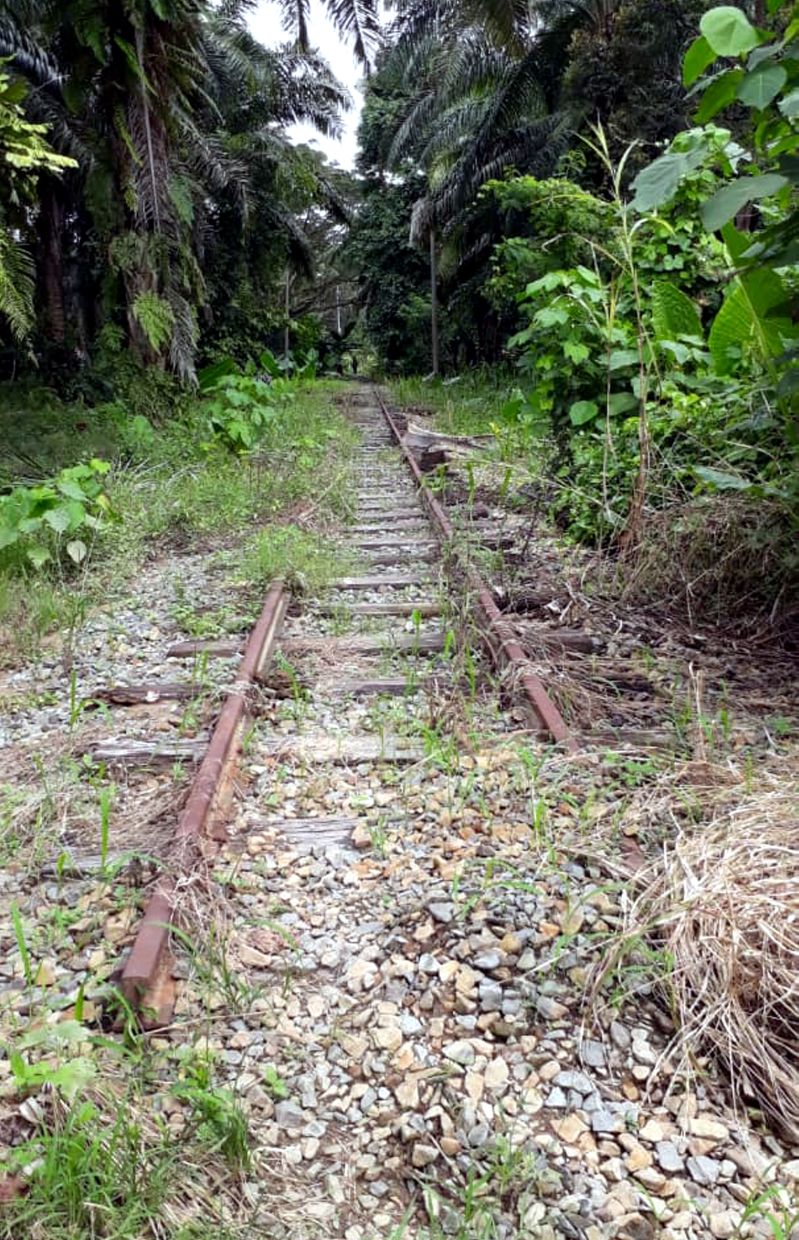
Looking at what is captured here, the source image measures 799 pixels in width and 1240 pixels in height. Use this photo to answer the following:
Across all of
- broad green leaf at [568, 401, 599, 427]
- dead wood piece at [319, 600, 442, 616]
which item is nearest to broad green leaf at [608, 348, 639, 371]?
broad green leaf at [568, 401, 599, 427]

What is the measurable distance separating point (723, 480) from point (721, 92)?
6.39 feet

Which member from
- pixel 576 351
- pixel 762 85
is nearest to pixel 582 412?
pixel 576 351

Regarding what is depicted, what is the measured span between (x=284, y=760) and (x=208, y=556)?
302 cm

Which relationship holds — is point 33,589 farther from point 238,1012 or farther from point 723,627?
point 723,627

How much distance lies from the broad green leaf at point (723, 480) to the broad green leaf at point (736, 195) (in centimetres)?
180

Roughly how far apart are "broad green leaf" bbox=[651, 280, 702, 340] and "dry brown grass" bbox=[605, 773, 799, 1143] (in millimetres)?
3684

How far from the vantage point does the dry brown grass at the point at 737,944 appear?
5.68ft

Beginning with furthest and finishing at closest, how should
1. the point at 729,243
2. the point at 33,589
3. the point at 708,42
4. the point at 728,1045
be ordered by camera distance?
the point at 33,589
the point at 729,243
the point at 708,42
the point at 728,1045

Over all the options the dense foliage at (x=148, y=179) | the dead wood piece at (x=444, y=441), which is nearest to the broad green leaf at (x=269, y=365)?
the dense foliage at (x=148, y=179)

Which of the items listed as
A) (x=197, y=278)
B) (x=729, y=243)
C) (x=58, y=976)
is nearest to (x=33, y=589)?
(x=58, y=976)

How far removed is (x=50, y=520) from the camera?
5.00 metres

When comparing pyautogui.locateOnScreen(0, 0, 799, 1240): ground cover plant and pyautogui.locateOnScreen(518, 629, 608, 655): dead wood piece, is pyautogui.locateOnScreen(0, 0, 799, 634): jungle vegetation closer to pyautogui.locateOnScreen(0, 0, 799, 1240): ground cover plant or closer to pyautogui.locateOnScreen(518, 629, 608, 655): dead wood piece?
pyautogui.locateOnScreen(0, 0, 799, 1240): ground cover plant

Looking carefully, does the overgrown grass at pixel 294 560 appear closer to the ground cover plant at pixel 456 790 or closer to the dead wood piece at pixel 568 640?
the ground cover plant at pixel 456 790

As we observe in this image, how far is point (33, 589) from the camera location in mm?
4793
